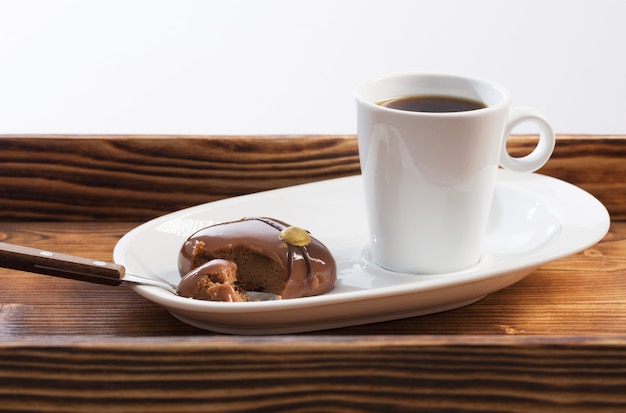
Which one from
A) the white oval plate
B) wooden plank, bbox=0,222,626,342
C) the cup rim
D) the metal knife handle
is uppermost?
the cup rim

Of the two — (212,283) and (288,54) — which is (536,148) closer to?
(212,283)

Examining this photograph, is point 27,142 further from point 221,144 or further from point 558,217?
point 558,217

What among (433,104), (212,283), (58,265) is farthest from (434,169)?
(58,265)

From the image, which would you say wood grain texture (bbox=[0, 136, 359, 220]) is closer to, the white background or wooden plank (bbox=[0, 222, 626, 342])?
wooden plank (bbox=[0, 222, 626, 342])

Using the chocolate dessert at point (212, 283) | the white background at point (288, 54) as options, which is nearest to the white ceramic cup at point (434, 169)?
the chocolate dessert at point (212, 283)

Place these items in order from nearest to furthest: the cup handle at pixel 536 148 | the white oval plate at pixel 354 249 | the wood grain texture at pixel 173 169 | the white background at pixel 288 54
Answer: the white oval plate at pixel 354 249 → the cup handle at pixel 536 148 → the wood grain texture at pixel 173 169 → the white background at pixel 288 54

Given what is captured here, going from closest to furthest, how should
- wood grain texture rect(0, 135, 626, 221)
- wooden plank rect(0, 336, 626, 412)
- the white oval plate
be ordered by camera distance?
wooden plank rect(0, 336, 626, 412) < the white oval plate < wood grain texture rect(0, 135, 626, 221)

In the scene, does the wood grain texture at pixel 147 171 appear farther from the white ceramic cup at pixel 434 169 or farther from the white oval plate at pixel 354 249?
the white ceramic cup at pixel 434 169

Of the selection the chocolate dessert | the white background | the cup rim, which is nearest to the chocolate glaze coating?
the chocolate dessert
